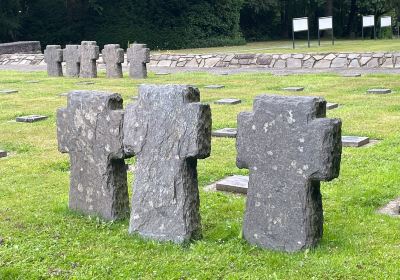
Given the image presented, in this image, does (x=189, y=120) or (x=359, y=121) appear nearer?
(x=189, y=120)

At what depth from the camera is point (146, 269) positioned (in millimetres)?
4379

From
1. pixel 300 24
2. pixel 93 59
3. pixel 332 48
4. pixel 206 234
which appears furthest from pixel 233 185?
pixel 300 24

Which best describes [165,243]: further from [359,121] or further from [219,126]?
[359,121]

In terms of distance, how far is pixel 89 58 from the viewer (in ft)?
63.8

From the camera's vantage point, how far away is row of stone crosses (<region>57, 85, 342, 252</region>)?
4.45 m

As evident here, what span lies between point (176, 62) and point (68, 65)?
4023 mm

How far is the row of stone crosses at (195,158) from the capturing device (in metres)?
4.45

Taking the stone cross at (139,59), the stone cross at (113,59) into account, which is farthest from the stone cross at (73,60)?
the stone cross at (139,59)

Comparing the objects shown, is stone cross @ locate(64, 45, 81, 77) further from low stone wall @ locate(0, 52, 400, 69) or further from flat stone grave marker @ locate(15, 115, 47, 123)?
flat stone grave marker @ locate(15, 115, 47, 123)

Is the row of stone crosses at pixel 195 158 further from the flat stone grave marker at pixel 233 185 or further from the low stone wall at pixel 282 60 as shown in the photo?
the low stone wall at pixel 282 60

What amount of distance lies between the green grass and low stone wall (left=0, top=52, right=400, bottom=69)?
1010 cm

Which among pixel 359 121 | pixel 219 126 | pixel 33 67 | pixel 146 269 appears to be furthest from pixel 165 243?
pixel 33 67

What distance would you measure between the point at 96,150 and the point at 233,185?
1.54 meters

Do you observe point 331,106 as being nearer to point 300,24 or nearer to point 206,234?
point 206,234
